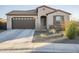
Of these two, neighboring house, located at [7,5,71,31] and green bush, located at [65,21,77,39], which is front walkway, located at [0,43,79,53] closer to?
green bush, located at [65,21,77,39]

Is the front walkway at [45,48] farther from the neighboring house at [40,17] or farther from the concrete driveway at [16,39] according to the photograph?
the neighboring house at [40,17]

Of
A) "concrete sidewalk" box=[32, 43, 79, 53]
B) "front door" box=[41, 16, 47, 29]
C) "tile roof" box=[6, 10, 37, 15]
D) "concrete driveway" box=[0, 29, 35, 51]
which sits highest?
"tile roof" box=[6, 10, 37, 15]

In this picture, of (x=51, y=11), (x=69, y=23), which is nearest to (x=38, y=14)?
(x=51, y=11)

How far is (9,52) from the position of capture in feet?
13.7

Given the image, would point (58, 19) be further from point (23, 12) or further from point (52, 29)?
point (23, 12)

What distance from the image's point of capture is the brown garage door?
167 inches

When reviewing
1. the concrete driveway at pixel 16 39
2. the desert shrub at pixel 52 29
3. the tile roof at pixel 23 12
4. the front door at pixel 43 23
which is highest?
the tile roof at pixel 23 12

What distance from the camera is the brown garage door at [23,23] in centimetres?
424

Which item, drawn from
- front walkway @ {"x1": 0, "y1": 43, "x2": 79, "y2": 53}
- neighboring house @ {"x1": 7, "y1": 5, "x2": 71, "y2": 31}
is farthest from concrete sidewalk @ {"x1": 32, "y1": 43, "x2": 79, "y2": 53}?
neighboring house @ {"x1": 7, "y1": 5, "x2": 71, "y2": 31}

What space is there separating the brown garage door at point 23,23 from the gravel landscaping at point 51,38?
19 cm

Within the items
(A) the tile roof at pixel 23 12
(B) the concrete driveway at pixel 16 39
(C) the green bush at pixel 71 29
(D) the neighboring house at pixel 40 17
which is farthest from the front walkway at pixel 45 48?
(A) the tile roof at pixel 23 12

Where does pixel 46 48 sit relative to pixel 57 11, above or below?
below
